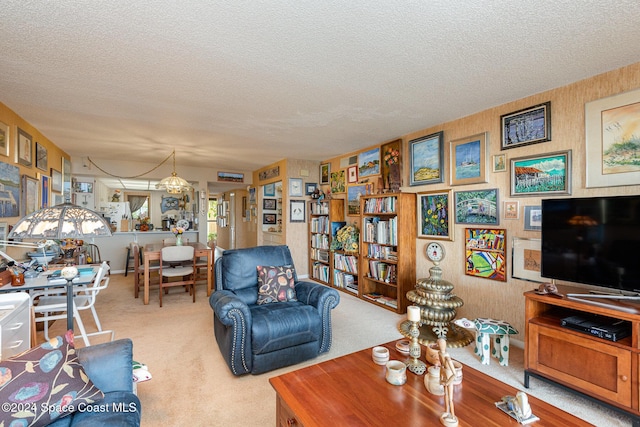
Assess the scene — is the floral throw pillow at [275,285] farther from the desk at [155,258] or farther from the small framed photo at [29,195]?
the small framed photo at [29,195]

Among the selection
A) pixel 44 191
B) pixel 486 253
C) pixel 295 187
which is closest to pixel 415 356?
pixel 486 253

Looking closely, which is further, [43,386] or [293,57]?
[293,57]

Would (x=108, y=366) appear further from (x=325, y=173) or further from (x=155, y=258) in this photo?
(x=325, y=173)

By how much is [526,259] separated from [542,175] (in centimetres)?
76

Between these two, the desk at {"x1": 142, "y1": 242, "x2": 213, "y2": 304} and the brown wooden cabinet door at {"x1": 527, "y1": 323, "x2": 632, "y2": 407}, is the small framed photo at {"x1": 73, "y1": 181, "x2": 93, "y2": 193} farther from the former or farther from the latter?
the brown wooden cabinet door at {"x1": 527, "y1": 323, "x2": 632, "y2": 407}

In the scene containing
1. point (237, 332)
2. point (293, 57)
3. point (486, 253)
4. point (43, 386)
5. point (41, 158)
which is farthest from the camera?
point (41, 158)

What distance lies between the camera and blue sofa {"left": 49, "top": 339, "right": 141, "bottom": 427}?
1.17 metres

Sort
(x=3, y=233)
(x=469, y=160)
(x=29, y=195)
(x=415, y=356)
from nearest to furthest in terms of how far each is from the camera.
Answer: (x=415, y=356) → (x=3, y=233) → (x=469, y=160) → (x=29, y=195)

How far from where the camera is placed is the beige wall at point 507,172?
224 cm

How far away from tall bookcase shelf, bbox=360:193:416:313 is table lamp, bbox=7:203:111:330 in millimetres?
2996

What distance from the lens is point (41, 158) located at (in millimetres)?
3783

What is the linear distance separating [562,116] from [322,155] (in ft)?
11.1

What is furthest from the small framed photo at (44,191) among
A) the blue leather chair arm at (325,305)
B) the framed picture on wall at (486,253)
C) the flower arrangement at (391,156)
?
the framed picture on wall at (486,253)

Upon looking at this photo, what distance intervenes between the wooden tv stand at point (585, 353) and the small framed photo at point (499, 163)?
3.97 feet
